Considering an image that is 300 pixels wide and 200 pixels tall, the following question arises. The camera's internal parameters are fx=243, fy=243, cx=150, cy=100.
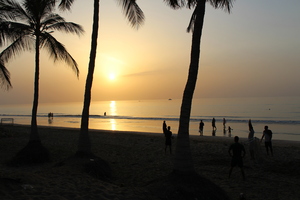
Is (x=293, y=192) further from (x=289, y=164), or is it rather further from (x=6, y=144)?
(x=6, y=144)

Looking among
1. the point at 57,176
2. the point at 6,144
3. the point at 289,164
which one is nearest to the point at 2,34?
the point at 6,144

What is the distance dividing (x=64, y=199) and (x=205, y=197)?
11.1 feet

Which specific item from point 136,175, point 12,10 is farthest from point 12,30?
point 136,175

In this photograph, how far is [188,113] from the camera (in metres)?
6.73

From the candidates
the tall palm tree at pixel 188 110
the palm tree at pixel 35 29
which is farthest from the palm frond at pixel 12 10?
the tall palm tree at pixel 188 110

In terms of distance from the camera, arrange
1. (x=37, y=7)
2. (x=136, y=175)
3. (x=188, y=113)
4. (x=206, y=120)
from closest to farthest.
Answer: (x=188, y=113) → (x=136, y=175) → (x=37, y=7) → (x=206, y=120)

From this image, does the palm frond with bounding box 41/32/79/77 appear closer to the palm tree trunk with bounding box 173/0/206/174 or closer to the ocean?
the palm tree trunk with bounding box 173/0/206/174

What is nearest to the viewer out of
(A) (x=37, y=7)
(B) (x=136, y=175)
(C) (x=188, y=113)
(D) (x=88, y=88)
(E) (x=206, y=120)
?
(C) (x=188, y=113)

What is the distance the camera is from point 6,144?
51.2 feet

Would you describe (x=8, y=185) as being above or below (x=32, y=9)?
below

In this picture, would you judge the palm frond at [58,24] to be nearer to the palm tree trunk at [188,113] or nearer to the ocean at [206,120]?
the palm tree trunk at [188,113]

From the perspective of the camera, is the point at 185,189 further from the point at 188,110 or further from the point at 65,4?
the point at 65,4

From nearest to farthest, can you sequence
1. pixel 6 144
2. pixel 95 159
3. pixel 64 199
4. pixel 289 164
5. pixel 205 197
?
pixel 64 199 < pixel 205 197 < pixel 95 159 < pixel 289 164 < pixel 6 144

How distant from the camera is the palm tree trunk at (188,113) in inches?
263
